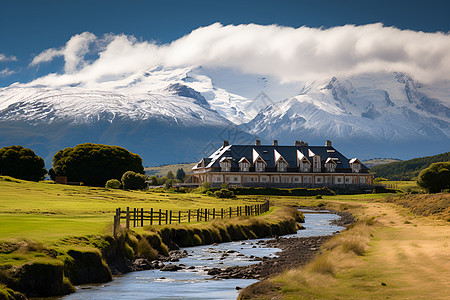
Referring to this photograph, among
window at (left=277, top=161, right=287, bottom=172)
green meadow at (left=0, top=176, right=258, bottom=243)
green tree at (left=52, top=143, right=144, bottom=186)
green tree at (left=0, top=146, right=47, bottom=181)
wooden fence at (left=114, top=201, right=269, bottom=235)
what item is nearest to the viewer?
green meadow at (left=0, top=176, right=258, bottom=243)

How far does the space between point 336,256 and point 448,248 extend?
6.60m

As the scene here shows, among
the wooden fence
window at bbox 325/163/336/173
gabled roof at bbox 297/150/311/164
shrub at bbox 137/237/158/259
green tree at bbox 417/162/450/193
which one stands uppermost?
gabled roof at bbox 297/150/311/164

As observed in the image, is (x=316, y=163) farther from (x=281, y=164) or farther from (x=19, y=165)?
(x=19, y=165)

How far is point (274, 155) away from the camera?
153500 mm

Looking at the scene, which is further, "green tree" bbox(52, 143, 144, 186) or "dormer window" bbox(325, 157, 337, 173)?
"dormer window" bbox(325, 157, 337, 173)

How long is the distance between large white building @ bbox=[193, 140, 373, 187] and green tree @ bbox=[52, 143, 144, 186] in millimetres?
25712

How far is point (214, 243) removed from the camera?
46.8m

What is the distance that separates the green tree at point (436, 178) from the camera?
101625 mm

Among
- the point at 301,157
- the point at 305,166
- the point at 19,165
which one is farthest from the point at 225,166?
the point at 19,165

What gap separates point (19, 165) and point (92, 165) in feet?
49.5

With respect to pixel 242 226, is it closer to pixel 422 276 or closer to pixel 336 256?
pixel 336 256

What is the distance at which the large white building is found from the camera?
146875mm

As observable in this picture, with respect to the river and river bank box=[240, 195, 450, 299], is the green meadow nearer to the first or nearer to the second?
the river

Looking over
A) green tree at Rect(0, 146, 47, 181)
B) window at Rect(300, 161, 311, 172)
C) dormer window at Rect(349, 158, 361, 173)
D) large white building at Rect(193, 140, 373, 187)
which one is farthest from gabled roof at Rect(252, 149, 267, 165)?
green tree at Rect(0, 146, 47, 181)
